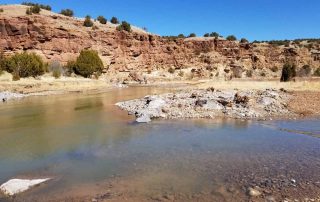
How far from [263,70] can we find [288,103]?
62.5 meters

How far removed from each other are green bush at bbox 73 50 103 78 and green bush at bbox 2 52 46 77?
33.7ft

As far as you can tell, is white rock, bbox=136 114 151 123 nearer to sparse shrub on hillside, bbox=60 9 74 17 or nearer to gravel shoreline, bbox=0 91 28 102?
gravel shoreline, bbox=0 91 28 102

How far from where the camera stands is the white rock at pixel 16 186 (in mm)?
8562

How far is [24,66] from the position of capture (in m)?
51.4

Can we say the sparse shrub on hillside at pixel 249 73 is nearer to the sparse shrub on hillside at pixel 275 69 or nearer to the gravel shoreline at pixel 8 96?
the sparse shrub on hillside at pixel 275 69

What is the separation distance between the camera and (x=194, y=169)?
10102 millimetres

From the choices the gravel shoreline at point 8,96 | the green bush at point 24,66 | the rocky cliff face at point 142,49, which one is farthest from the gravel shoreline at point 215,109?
the rocky cliff face at point 142,49

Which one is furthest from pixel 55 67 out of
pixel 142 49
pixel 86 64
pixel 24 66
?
pixel 142 49

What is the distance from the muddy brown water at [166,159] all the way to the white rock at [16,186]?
0.23m

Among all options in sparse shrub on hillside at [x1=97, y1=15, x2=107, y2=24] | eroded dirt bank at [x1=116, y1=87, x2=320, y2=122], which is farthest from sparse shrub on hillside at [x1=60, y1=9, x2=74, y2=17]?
eroded dirt bank at [x1=116, y1=87, x2=320, y2=122]

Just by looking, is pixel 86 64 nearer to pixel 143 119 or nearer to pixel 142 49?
pixel 142 49

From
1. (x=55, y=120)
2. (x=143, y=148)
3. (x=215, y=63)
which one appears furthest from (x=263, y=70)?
(x=143, y=148)

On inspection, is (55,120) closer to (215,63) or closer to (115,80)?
(115,80)

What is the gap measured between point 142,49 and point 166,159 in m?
76.4
